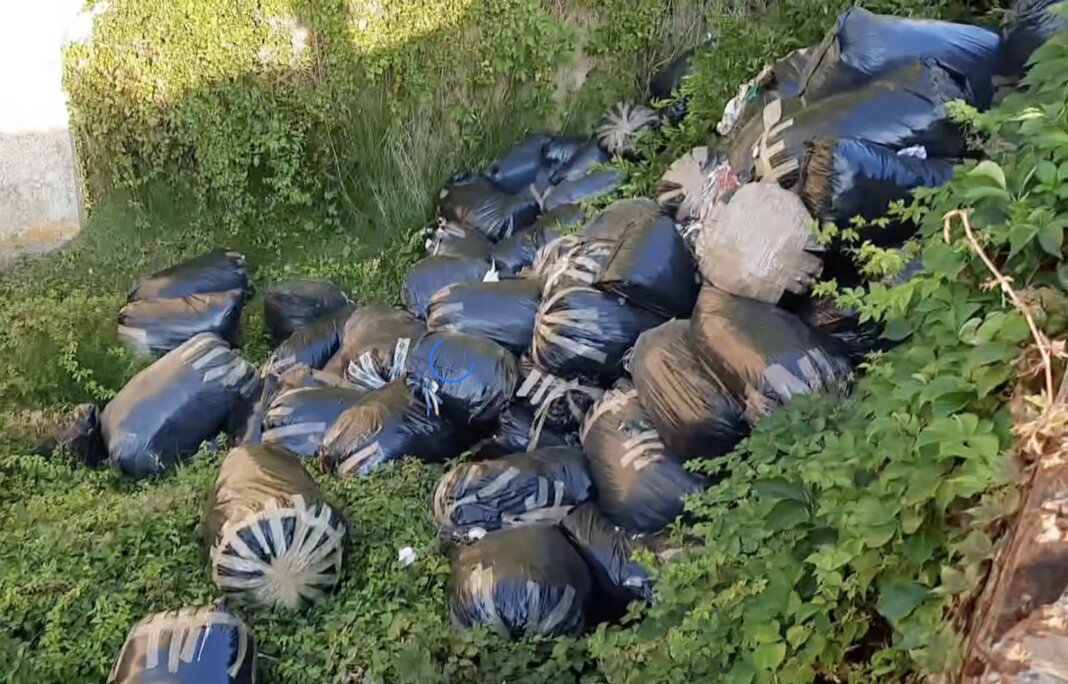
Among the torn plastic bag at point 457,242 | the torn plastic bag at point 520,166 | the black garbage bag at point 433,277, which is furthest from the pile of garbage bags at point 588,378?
the torn plastic bag at point 520,166

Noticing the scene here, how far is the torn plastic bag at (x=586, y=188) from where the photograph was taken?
13.8ft

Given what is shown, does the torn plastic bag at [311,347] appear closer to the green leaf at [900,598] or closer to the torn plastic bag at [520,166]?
the torn plastic bag at [520,166]

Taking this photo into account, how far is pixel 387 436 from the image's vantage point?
305 cm

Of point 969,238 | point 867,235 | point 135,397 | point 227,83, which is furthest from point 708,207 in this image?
point 227,83

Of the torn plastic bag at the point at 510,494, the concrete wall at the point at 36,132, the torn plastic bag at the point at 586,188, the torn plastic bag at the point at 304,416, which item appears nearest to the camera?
the torn plastic bag at the point at 510,494

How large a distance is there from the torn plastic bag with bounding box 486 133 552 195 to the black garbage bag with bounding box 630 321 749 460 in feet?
7.60

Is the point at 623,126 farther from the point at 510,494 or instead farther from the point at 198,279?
the point at 510,494

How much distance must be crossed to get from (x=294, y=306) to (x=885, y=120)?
8.94 feet

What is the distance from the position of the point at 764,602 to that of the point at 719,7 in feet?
13.1

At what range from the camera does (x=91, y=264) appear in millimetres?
5141

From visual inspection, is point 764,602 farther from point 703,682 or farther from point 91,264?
point 91,264

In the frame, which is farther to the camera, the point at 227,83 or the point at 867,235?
the point at 227,83

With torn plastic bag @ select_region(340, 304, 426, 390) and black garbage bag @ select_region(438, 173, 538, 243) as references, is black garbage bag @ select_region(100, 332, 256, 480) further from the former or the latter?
black garbage bag @ select_region(438, 173, 538, 243)

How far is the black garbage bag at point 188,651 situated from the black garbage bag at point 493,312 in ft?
4.40
